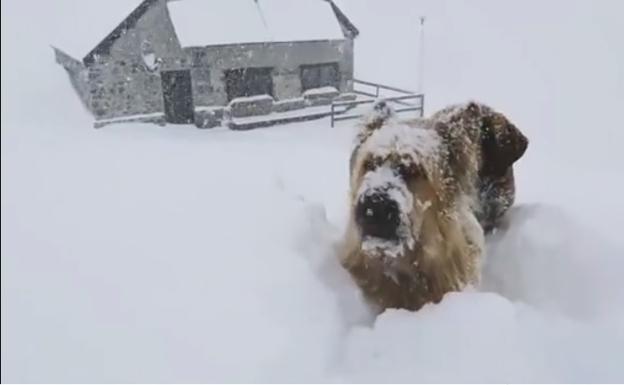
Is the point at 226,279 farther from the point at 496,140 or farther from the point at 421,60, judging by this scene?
the point at 421,60

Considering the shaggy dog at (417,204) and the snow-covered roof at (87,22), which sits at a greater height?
the snow-covered roof at (87,22)

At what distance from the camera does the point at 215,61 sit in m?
4.58

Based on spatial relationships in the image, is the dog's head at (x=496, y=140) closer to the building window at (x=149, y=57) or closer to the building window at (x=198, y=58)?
the building window at (x=149, y=57)

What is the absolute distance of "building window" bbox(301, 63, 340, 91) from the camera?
14.0 feet

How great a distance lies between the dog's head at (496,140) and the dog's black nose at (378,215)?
0.42 m

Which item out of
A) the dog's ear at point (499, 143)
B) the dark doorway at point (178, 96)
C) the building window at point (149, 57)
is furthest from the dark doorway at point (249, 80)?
the dog's ear at point (499, 143)

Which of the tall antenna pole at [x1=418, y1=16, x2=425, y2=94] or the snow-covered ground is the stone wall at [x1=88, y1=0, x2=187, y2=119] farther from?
the tall antenna pole at [x1=418, y1=16, x2=425, y2=94]

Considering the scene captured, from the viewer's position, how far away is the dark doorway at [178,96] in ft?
9.88

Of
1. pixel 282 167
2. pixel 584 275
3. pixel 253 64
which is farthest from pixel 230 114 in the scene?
pixel 584 275

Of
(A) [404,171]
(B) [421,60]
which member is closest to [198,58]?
(B) [421,60]

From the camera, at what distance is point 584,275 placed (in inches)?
39.4

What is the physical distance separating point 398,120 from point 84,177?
68 cm

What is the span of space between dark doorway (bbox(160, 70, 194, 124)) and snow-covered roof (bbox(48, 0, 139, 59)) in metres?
0.51

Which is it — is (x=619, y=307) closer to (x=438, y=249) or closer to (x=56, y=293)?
Result: (x=438, y=249)
